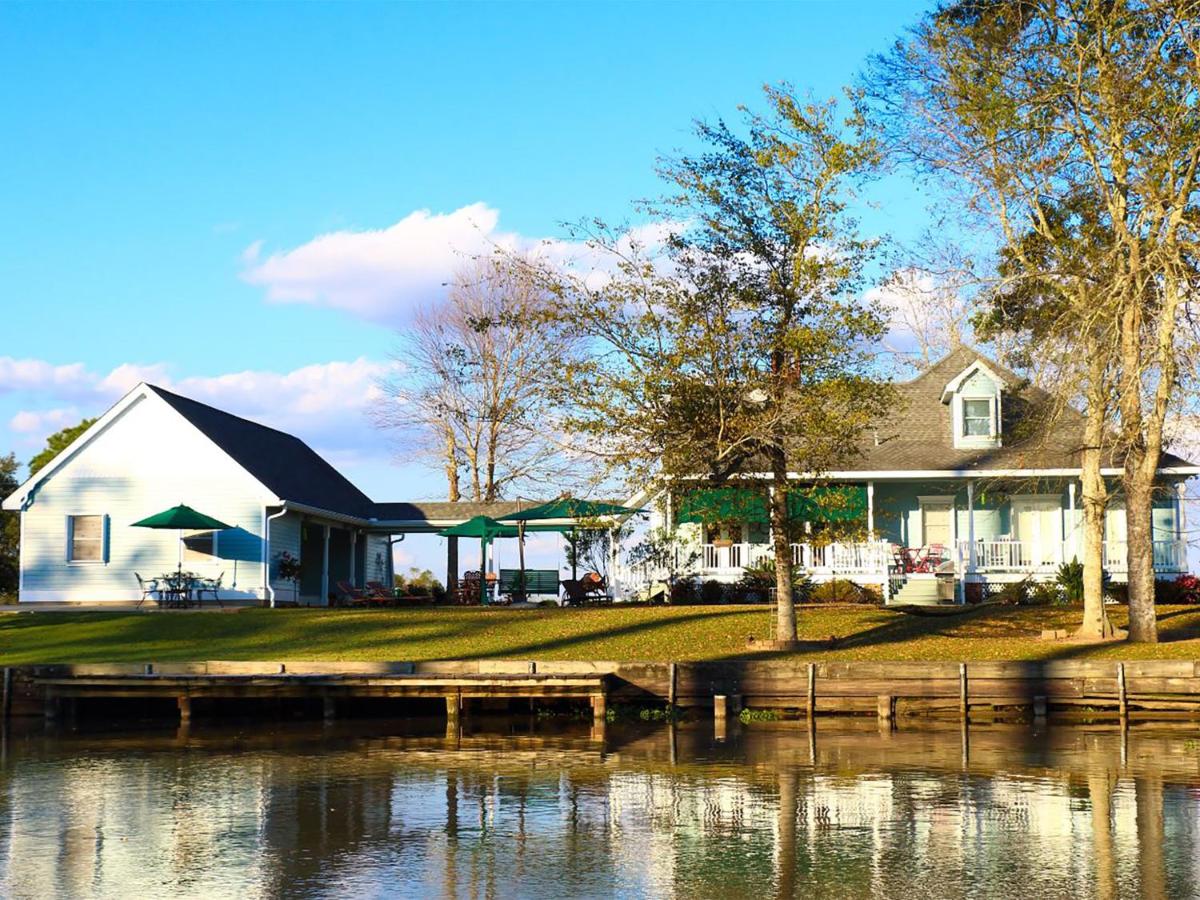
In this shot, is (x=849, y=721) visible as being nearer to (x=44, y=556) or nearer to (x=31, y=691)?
(x=31, y=691)

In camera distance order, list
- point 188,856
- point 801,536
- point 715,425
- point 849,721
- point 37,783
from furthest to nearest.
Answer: point 801,536 → point 715,425 → point 849,721 → point 37,783 → point 188,856

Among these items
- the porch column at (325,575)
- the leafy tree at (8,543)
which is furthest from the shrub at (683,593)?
the leafy tree at (8,543)

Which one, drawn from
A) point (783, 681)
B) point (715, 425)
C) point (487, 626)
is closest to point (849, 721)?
point (783, 681)

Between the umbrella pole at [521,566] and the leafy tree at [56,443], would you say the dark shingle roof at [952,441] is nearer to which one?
the umbrella pole at [521,566]

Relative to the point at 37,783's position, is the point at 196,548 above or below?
above

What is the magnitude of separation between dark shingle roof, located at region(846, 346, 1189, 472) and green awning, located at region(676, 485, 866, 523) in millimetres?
6055

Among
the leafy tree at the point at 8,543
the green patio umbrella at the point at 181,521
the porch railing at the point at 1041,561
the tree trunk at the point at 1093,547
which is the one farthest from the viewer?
the leafy tree at the point at 8,543

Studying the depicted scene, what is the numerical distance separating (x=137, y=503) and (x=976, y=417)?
→ 2402cm

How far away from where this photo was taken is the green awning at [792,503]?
94.9 ft

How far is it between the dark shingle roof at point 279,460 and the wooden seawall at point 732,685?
14.1 meters

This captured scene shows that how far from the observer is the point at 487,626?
3391cm

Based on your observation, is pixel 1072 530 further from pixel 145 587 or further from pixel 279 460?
pixel 145 587

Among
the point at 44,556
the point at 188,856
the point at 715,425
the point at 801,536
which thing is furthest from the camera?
the point at 44,556

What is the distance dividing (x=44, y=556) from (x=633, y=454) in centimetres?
2095
